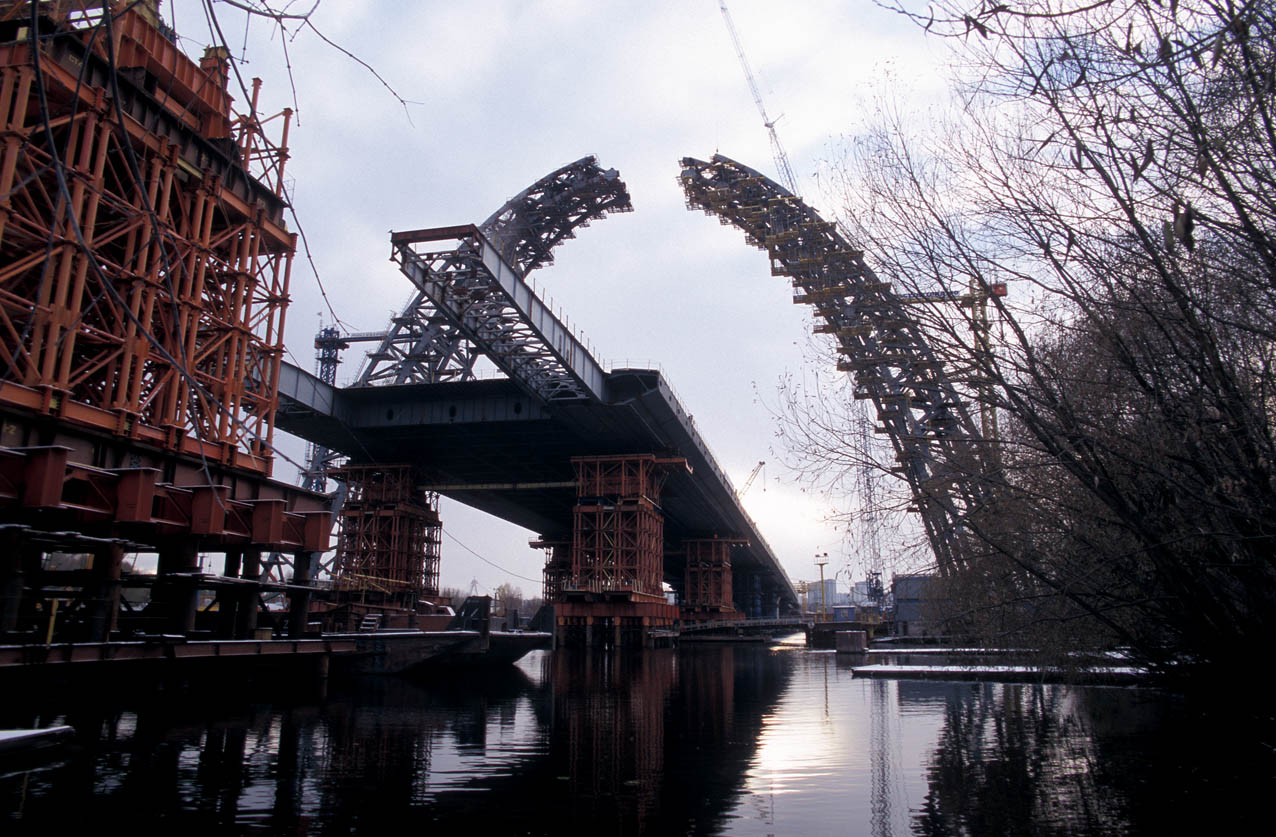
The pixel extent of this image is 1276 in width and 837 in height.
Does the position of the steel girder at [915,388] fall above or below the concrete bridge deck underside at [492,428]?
below

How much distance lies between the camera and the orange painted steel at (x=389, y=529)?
51.4 meters

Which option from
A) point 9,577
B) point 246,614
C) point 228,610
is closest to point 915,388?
point 9,577

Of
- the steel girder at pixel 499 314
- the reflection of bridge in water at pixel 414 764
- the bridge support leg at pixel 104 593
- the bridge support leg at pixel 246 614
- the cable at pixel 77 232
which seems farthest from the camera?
the steel girder at pixel 499 314

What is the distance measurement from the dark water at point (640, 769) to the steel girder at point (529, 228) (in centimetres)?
4053

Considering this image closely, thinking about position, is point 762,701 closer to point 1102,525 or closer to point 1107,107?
point 1102,525

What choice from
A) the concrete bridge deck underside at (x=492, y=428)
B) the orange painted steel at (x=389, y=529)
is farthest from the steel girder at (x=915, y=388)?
the orange painted steel at (x=389, y=529)

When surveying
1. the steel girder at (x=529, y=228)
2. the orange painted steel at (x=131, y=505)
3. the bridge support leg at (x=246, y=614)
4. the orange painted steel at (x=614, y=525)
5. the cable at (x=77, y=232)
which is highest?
the steel girder at (x=529, y=228)

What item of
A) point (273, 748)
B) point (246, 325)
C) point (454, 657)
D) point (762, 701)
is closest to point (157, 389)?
point (246, 325)

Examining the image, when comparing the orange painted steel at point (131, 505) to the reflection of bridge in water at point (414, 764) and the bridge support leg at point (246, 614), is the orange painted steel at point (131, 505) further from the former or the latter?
the reflection of bridge in water at point (414, 764)

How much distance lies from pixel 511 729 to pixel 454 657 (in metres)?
14.8

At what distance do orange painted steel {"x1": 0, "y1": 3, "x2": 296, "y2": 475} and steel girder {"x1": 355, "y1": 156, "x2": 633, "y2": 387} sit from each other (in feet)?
101

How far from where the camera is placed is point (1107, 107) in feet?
Answer: 23.2

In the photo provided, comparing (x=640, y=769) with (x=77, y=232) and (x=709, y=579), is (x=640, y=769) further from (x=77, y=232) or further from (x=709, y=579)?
(x=709, y=579)

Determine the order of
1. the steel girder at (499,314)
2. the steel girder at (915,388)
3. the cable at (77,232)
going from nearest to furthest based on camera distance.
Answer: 1. the cable at (77,232)
2. the steel girder at (915,388)
3. the steel girder at (499,314)
